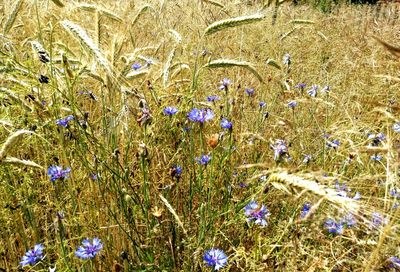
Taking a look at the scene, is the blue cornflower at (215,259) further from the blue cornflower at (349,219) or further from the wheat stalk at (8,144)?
the wheat stalk at (8,144)

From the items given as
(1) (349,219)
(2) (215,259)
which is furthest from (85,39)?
(1) (349,219)

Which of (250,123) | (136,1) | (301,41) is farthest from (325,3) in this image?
(250,123)

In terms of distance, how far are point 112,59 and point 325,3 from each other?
30.3 feet

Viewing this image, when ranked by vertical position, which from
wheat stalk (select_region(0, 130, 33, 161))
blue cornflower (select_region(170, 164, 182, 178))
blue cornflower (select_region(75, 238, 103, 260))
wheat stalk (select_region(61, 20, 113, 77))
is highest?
wheat stalk (select_region(61, 20, 113, 77))

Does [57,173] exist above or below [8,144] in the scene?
below

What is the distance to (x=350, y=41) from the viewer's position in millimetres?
4785

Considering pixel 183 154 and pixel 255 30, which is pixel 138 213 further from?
pixel 255 30

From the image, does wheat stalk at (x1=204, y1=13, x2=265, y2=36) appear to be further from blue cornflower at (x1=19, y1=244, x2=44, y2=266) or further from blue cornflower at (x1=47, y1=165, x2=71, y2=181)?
blue cornflower at (x1=19, y1=244, x2=44, y2=266)

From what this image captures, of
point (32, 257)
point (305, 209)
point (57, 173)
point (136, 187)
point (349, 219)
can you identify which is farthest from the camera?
point (136, 187)

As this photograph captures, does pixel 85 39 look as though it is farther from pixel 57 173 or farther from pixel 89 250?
pixel 89 250

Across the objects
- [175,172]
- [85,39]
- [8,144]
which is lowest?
[175,172]

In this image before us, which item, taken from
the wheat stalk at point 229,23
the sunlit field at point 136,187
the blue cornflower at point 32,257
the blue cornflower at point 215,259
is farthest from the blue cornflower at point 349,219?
the blue cornflower at point 32,257

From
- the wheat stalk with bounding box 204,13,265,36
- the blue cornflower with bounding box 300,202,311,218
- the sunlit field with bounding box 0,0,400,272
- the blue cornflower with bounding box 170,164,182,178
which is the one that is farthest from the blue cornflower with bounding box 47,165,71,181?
the blue cornflower with bounding box 300,202,311,218

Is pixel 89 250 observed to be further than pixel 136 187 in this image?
No
